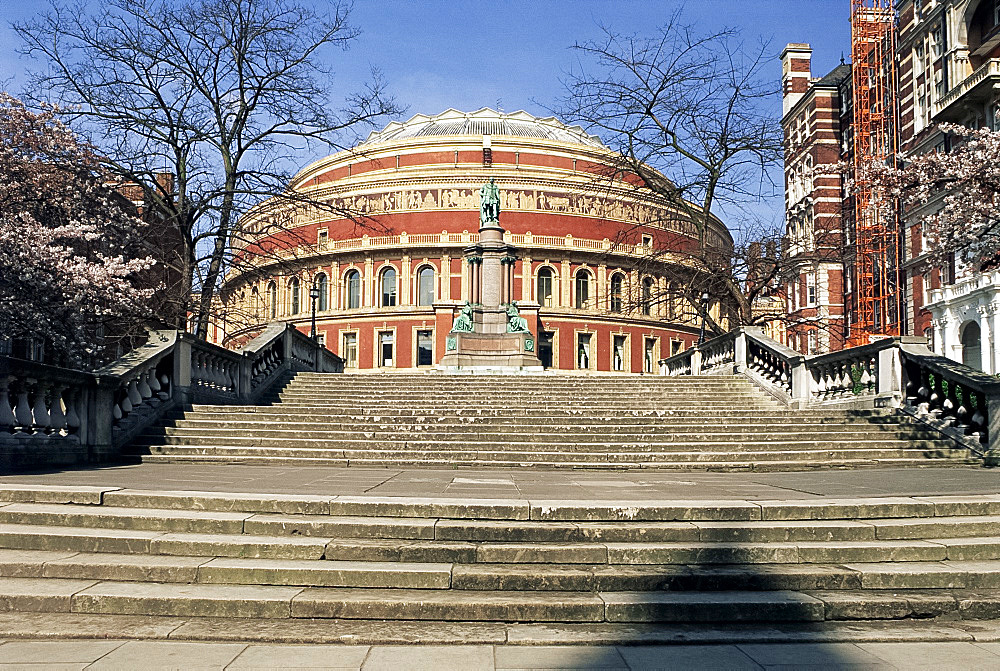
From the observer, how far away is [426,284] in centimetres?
6353

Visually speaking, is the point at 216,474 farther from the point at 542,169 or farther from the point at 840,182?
the point at 542,169


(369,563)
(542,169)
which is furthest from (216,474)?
(542,169)

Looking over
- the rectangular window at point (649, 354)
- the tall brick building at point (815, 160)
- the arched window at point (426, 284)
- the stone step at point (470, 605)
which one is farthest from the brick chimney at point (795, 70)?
the stone step at point (470, 605)

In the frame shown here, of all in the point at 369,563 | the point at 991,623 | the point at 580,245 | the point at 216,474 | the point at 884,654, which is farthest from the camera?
the point at 580,245

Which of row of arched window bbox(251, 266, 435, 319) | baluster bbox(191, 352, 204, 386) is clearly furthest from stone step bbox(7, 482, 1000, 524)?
row of arched window bbox(251, 266, 435, 319)

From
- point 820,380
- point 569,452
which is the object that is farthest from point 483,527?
point 820,380

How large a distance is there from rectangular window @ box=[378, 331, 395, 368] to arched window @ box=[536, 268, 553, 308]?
38.9ft

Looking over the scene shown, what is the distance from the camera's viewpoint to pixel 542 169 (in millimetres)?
65062

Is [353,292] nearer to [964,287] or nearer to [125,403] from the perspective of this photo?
[964,287]

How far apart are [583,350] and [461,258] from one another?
11768mm

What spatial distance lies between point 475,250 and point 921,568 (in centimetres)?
2777

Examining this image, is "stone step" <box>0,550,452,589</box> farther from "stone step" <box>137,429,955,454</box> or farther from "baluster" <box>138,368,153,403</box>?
"baluster" <box>138,368,153,403</box>

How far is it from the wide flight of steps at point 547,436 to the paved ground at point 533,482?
24.8 inches

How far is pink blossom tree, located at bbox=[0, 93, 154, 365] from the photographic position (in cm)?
1945
